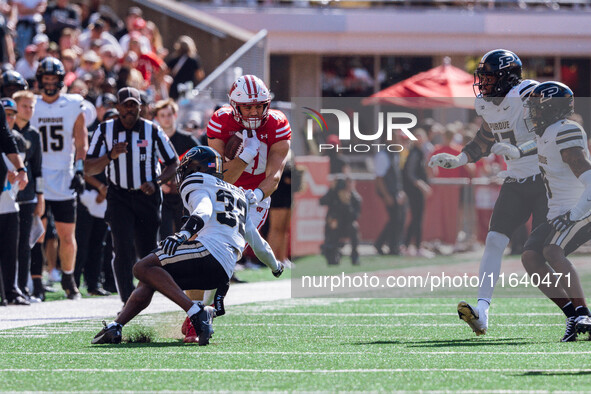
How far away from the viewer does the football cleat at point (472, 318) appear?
787 centimetres

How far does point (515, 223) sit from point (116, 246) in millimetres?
3118

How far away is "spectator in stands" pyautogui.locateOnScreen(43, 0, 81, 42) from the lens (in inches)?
662

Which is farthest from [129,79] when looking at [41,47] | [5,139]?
[5,139]

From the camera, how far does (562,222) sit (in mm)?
7922

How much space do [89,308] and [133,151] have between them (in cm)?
145

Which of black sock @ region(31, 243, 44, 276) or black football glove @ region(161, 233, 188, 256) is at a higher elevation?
black football glove @ region(161, 233, 188, 256)

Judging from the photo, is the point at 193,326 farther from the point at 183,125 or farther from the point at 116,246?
the point at 183,125

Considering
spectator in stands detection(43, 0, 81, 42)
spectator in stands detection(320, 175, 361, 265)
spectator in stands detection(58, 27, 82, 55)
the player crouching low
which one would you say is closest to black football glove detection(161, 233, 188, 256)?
the player crouching low

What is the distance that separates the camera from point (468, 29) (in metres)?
27.0

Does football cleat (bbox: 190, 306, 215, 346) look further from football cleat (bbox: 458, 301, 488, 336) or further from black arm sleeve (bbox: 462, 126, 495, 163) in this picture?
black arm sleeve (bbox: 462, 126, 495, 163)

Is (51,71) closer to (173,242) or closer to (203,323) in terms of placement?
(203,323)

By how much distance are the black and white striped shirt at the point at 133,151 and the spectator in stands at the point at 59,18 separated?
24.2ft

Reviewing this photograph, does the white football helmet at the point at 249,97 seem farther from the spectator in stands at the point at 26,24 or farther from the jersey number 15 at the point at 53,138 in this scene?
the spectator in stands at the point at 26,24

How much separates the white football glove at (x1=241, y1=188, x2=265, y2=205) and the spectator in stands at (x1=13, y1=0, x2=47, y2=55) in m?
9.25
